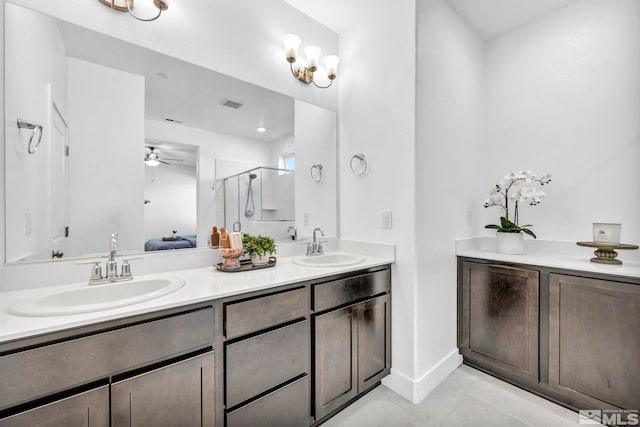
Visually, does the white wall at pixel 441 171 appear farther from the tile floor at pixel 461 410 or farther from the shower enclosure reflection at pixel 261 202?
the shower enclosure reflection at pixel 261 202

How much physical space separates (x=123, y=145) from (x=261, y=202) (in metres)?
0.84

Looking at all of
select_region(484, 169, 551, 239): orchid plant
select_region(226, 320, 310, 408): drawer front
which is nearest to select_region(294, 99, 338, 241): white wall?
select_region(226, 320, 310, 408): drawer front

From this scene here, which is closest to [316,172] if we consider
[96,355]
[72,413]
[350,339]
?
[350,339]

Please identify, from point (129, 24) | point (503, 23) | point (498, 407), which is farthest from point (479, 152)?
point (129, 24)

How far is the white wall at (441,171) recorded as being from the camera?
1852 millimetres

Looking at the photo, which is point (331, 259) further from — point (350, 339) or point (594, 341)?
point (594, 341)

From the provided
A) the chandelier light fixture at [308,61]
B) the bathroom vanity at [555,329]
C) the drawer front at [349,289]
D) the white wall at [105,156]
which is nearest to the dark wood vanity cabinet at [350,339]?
the drawer front at [349,289]

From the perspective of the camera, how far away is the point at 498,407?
1721mm

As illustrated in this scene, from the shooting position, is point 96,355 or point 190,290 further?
point 190,290

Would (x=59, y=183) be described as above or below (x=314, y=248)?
above

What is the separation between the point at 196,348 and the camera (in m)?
1.09

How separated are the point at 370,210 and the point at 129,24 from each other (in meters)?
1.80

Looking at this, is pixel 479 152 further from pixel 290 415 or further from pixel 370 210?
pixel 290 415

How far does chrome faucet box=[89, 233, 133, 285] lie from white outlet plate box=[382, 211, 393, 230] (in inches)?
61.0
